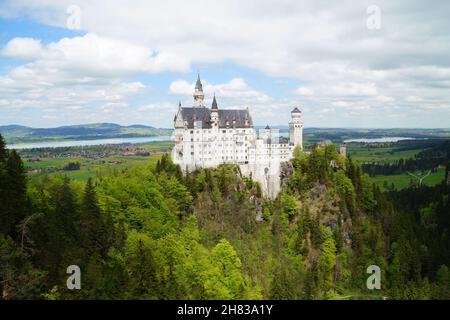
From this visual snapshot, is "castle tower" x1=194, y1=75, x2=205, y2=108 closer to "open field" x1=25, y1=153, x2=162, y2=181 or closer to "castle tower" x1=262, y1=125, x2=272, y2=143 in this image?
"castle tower" x1=262, y1=125, x2=272, y2=143

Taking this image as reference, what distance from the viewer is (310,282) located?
74625mm

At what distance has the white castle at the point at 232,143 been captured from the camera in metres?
87.9

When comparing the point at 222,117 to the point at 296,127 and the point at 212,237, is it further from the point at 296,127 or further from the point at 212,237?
Answer: the point at 212,237

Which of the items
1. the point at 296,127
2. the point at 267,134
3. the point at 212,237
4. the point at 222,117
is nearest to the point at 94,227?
the point at 212,237

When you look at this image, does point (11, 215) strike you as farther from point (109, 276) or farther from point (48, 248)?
point (109, 276)

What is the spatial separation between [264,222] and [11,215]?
5789 cm

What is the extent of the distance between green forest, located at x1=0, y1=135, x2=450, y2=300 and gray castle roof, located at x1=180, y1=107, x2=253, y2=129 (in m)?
10.2

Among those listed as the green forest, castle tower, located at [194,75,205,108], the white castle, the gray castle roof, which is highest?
castle tower, located at [194,75,205,108]

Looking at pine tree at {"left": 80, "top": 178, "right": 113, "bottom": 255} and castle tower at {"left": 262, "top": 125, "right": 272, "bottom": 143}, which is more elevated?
castle tower at {"left": 262, "top": 125, "right": 272, "bottom": 143}

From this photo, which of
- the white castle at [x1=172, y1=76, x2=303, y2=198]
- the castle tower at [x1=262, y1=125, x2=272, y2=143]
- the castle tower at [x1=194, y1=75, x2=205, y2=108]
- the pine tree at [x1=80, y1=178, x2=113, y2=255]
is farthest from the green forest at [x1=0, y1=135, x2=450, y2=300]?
the castle tower at [x1=194, y1=75, x2=205, y2=108]

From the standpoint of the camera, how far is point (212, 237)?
7431 centimetres

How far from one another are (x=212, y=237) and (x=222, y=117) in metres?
30.0

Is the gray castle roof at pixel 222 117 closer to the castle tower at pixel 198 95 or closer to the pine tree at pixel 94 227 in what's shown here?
the castle tower at pixel 198 95

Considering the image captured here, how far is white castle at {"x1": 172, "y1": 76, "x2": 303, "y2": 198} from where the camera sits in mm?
87875
